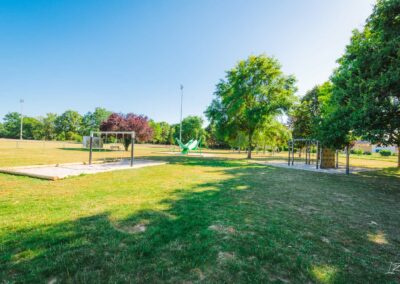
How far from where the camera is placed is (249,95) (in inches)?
958

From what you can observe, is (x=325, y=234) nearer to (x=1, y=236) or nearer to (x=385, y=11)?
(x=1, y=236)

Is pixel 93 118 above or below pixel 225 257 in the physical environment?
above

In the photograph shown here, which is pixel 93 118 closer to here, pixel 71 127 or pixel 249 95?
pixel 71 127

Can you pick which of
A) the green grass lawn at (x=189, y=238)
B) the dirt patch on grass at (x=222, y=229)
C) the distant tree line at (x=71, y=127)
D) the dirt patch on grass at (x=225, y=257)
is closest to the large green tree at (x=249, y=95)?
the green grass lawn at (x=189, y=238)

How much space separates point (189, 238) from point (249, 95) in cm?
2300

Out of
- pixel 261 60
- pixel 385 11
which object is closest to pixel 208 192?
pixel 385 11

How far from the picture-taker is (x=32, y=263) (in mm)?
2535

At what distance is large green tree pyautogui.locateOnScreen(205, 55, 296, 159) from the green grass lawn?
1849 centimetres

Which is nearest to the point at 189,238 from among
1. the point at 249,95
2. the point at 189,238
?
the point at 189,238

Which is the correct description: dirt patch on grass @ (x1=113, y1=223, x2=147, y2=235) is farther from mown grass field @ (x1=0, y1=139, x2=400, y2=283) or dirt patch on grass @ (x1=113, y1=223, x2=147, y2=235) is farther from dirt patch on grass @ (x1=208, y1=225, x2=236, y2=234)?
dirt patch on grass @ (x1=208, y1=225, x2=236, y2=234)

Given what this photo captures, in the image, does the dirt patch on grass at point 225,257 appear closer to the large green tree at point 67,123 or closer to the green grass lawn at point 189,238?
the green grass lawn at point 189,238

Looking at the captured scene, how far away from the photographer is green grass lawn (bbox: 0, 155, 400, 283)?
8.20 feet

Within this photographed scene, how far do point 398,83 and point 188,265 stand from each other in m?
9.87

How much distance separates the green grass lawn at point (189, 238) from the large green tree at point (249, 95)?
18.5 m
